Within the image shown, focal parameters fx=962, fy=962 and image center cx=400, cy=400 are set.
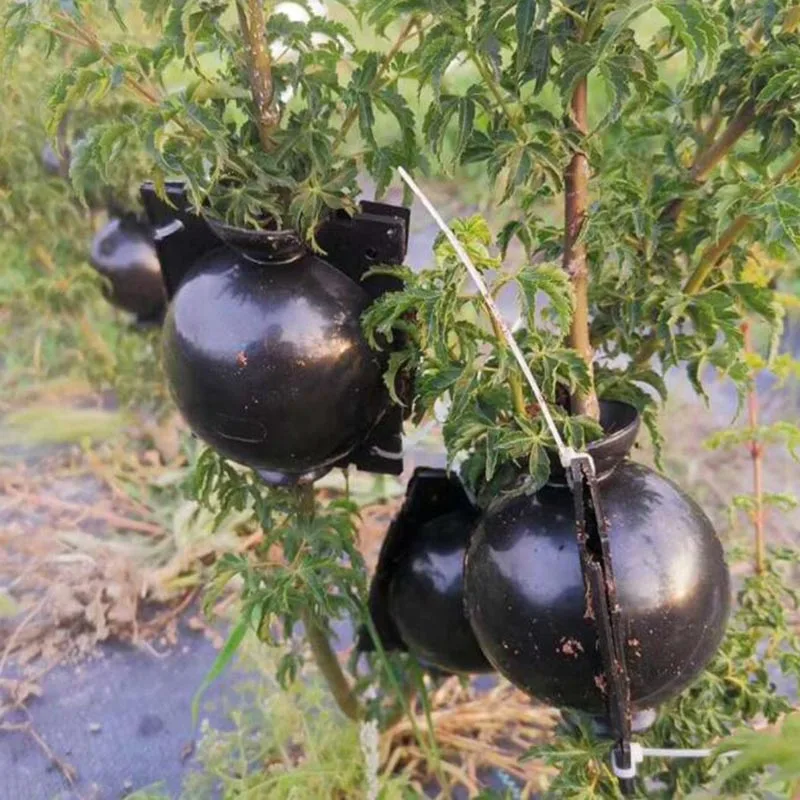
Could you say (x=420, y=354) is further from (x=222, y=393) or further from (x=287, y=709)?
(x=287, y=709)

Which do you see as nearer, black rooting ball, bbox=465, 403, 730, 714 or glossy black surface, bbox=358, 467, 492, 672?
black rooting ball, bbox=465, 403, 730, 714

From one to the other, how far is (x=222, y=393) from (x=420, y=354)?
22 centimetres

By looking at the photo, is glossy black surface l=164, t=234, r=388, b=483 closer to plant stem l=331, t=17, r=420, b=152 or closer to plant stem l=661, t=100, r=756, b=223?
plant stem l=331, t=17, r=420, b=152

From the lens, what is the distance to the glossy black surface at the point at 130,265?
213cm

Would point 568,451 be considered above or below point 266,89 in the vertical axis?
below

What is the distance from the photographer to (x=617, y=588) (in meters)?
0.97

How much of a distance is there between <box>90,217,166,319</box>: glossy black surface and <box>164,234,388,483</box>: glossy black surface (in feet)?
3.47

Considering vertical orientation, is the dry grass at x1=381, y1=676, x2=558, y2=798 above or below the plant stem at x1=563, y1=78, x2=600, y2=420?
below

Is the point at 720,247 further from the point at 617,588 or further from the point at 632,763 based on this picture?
the point at 632,763

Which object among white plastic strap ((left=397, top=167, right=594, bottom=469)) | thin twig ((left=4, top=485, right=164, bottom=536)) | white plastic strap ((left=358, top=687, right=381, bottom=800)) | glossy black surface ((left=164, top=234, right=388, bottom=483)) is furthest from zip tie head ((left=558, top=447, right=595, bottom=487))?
thin twig ((left=4, top=485, right=164, bottom=536))

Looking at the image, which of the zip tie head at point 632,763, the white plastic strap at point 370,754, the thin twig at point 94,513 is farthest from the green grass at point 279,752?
the thin twig at point 94,513

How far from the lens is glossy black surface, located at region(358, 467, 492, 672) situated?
Answer: 127cm

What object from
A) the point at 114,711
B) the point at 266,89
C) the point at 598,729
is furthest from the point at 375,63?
the point at 114,711

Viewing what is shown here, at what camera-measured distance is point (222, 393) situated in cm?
106
